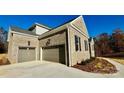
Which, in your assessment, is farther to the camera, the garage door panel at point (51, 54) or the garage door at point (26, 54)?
the garage door at point (26, 54)

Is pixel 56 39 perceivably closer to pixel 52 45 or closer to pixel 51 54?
pixel 52 45

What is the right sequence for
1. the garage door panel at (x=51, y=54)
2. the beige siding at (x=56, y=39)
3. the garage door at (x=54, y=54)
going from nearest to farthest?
the beige siding at (x=56, y=39) → the garage door at (x=54, y=54) → the garage door panel at (x=51, y=54)

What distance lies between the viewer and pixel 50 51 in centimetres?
1295

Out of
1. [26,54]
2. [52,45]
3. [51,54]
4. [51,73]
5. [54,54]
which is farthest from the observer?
[26,54]

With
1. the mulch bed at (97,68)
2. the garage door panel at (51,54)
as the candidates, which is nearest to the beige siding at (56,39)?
the garage door panel at (51,54)

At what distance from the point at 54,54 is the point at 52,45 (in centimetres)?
111

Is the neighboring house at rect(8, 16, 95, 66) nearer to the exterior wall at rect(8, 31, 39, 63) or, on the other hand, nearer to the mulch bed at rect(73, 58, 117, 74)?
the exterior wall at rect(8, 31, 39, 63)

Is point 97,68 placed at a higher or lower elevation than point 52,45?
lower

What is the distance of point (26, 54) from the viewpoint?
13.9 m

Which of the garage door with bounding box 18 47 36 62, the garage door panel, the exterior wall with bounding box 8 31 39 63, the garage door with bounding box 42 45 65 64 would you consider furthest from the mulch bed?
the exterior wall with bounding box 8 31 39 63

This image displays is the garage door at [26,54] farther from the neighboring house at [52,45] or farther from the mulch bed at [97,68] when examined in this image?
the mulch bed at [97,68]

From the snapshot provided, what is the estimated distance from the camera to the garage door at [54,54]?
10723 mm

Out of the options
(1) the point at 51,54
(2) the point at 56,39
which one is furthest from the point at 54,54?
(2) the point at 56,39

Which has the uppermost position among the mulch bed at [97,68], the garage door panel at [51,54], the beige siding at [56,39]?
the beige siding at [56,39]
